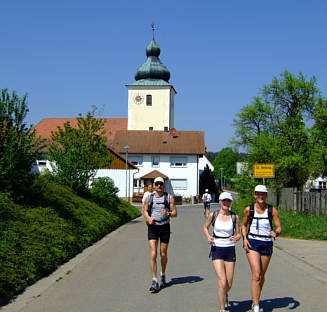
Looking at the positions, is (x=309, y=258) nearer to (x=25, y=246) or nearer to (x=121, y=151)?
(x=25, y=246)

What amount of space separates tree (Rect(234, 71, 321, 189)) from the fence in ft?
15.9

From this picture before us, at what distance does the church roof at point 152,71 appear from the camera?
8119 centimetres

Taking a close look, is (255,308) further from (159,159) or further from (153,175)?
(159,159)

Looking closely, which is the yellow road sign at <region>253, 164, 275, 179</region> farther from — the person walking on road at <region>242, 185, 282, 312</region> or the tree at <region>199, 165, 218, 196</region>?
the tree at <region>199, 165, 218, 196</region>

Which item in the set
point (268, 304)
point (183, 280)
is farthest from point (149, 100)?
point (268, 304)

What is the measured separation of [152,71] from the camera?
81250 mm

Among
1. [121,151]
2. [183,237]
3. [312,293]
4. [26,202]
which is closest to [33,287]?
[312,293]

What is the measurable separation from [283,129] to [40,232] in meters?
23.8

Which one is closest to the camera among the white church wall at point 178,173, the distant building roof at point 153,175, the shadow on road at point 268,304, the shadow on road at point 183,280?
the shadow on road at point 268,304

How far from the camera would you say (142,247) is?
1373 cm

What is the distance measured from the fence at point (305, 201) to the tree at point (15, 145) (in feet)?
38.5

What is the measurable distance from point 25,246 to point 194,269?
3.30 m

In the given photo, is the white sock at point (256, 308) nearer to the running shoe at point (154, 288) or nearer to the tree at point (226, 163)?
the running shoe at point (154, 288)

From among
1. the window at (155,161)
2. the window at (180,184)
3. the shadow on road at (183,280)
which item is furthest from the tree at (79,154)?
the window at (180,184)
